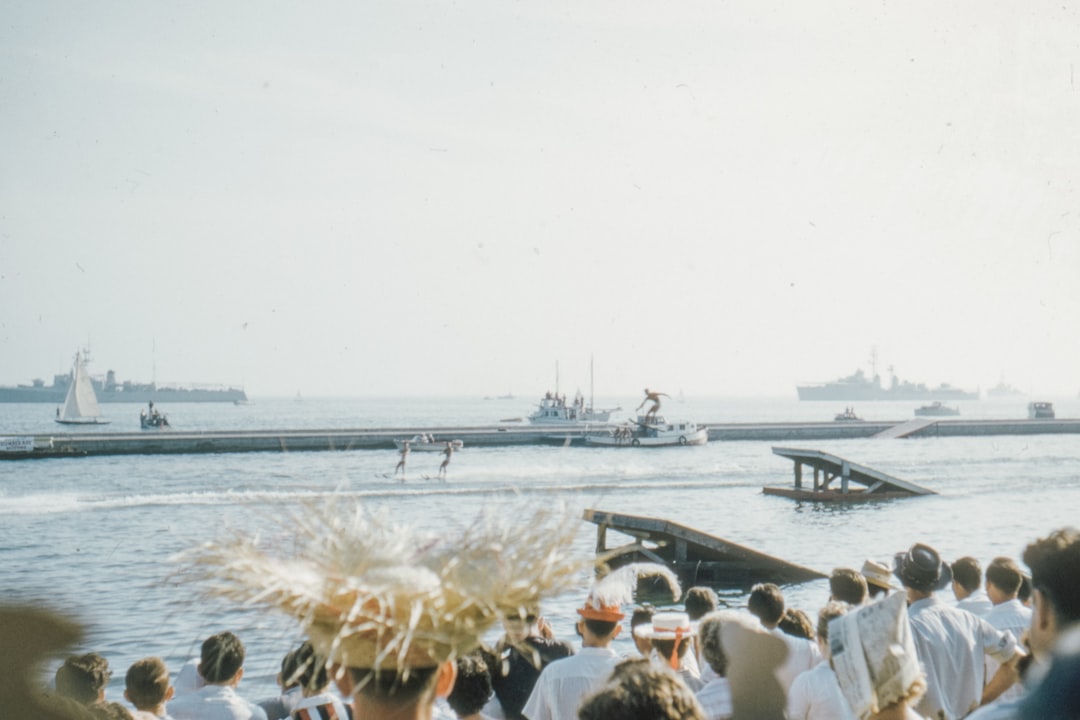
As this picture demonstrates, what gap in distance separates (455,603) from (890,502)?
3685 centimetres

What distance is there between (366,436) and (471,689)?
6451cm

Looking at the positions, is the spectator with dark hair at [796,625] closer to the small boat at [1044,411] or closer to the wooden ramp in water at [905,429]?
the wooden ramp in water at [905,429]

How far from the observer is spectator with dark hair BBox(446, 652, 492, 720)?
436 cm

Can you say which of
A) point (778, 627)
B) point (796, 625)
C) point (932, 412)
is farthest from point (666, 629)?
point (932, 412)

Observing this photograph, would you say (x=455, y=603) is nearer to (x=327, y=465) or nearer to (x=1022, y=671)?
(x=1022, y=671)

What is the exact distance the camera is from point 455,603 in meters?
2.44

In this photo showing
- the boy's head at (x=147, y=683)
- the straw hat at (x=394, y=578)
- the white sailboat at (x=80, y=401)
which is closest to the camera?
the straw hat at (x=394, y=578)

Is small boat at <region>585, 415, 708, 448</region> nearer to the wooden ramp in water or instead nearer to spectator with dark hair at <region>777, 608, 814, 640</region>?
the wooden ramp in water

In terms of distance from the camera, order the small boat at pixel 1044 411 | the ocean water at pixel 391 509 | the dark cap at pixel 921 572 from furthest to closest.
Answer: the small boat at pixel 1044 411
the dark cap at pixel 921 572
the ocean water at pixel 391 509

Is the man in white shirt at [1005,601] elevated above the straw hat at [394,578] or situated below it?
below

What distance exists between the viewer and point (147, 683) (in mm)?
4773

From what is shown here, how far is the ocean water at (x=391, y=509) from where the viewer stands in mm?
3230

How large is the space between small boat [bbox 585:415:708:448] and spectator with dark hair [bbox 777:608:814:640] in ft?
226

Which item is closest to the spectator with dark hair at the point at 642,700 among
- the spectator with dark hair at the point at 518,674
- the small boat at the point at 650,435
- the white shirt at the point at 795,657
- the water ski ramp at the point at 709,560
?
the white shirt at the point at 795,657
